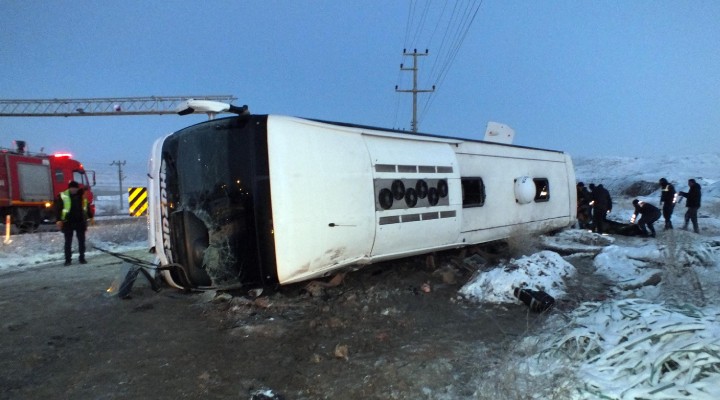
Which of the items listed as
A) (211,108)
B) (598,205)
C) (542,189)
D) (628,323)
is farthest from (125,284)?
(598,205)

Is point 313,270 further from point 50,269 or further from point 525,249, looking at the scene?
point 50,269

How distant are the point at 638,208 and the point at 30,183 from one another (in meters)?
20.9

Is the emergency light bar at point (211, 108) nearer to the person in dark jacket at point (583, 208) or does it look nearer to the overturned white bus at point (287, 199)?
the overturned white bus at point (287, 199)

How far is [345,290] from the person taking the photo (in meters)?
5.83

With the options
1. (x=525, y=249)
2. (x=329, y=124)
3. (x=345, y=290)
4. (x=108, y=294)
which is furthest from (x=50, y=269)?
(x=525, y=249)

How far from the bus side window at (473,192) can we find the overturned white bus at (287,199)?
751 millimetres

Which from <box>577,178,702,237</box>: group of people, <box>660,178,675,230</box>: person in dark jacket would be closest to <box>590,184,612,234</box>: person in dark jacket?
<box>577,178,702,237</box>: group of people

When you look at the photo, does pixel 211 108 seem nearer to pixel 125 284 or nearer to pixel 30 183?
pixel 125 284

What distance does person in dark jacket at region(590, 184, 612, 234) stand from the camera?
38.8 ft

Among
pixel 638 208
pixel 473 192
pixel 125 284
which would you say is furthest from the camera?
pixel 638 208

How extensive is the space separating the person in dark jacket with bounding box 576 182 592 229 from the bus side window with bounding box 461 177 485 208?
7.46 meters

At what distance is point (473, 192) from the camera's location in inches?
286

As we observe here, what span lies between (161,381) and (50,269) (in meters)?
6.90

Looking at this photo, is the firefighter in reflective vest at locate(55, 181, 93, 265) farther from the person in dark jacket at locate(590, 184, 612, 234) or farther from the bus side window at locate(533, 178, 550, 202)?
the person in dark jacket at locate(590, 184, 612, 234)
